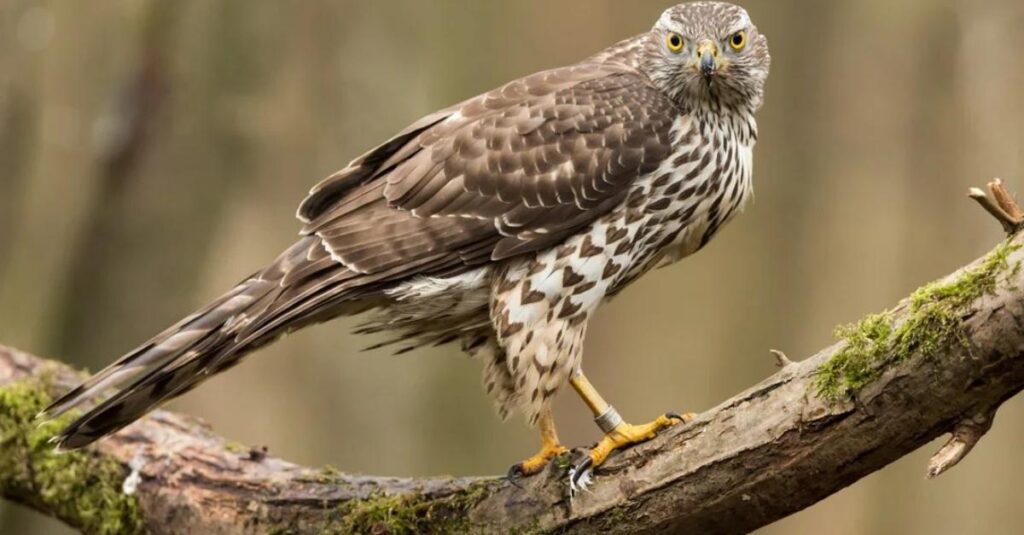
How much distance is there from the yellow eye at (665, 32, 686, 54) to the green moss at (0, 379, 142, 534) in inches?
83.7

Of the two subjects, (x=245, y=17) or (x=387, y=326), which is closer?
(x=387, y=326)

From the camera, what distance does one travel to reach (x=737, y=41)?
11.2 feet

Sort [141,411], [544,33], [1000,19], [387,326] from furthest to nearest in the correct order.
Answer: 1. [544,33]
2. [1000,19]
3. [387,326]
4. [141,411]

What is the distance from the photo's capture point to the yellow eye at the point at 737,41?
3408 mm

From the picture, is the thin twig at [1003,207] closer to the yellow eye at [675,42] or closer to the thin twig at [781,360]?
the thin twig at [781,360]

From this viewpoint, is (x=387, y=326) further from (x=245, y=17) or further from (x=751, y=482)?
(x=245, y=17)

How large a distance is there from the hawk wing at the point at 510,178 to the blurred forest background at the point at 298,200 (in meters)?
1.85

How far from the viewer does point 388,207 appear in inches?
133

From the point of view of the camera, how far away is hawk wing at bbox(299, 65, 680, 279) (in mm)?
3225

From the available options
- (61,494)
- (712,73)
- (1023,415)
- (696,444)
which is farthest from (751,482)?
(1023,415)

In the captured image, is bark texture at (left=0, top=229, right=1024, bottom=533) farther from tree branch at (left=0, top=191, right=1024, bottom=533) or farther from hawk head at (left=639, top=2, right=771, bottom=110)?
hawk head at (left=639, top=2, right=771, bottom=110)

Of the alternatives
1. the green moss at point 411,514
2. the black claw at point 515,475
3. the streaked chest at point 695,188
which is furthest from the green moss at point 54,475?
the streaked chest at point 695,188

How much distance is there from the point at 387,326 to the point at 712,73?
121 cm

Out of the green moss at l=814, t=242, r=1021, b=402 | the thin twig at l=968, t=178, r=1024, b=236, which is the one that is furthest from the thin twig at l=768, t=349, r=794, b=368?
the thin twig at l=968, t=178, r=1024, b=236
